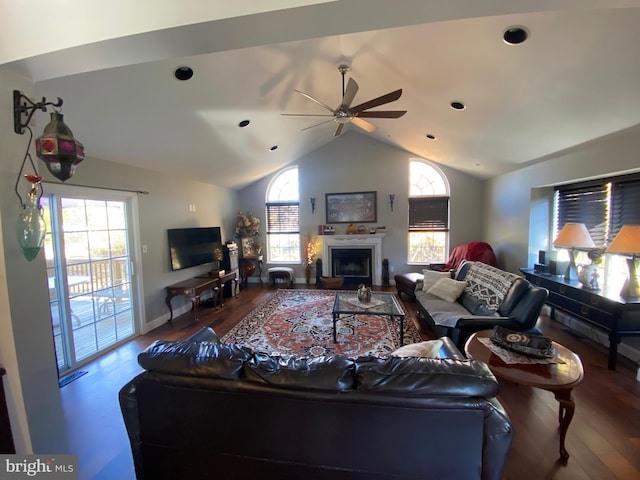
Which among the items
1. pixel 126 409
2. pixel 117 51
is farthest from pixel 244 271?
pixel 117 51

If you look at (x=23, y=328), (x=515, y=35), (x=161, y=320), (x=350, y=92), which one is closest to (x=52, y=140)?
(x=23, y=328)

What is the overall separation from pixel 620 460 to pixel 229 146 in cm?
508

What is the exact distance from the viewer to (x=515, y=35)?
79.3 inches

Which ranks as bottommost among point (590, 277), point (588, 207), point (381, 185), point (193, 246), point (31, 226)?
point (590, 277)

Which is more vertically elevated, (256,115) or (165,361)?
(256,115)

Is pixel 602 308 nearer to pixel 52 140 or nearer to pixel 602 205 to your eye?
pixel 602 205

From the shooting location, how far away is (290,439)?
1.26m

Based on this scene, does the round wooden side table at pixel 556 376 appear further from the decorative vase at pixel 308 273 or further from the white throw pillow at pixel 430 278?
the decorative vase at pixel 308 273

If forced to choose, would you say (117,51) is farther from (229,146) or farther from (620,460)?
(620,460)

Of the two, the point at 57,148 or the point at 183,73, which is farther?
the point at 183,73

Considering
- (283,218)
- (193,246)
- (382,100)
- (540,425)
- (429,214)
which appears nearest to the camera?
(540,425)

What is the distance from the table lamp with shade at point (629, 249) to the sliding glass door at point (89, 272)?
5343mm

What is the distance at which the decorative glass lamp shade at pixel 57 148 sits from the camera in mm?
1331

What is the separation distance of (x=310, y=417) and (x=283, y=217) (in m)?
5.66
